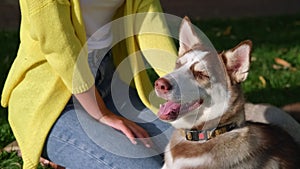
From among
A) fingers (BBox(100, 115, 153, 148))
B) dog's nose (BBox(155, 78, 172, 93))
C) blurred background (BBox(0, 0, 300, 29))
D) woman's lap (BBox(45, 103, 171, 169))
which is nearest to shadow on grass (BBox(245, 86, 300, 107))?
fingers (BBox(100, 115, 153, 148))

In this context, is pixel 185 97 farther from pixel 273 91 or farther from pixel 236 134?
pixel 273 91

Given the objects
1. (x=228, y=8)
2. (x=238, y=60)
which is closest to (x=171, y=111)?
(x=238, y=60)

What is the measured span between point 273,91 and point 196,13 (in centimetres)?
326

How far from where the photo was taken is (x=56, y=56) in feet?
9.43

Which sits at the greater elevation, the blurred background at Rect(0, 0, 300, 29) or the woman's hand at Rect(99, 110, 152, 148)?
the woman's hand at Rect(99, 110, 152, 148)

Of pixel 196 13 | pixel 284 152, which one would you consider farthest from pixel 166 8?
pixel 284 152

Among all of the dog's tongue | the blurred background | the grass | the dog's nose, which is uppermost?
the dog's nose

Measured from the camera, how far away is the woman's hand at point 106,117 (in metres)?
3.00

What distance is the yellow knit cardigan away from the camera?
285 cm

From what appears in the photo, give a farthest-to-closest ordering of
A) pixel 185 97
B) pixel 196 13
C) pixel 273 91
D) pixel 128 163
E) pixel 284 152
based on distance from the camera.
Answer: pixel 196 13, pixel 273 91, pixel 128 163, pixel 284 152, pixel 185 97

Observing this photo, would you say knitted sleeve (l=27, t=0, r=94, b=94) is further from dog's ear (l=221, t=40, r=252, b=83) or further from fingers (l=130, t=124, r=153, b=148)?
dog's ear (l=221, t=40, r=252, b=83)

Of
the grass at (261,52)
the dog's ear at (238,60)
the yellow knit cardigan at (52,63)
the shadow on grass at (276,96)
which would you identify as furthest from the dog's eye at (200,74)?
the shadow on grass at (276,96)

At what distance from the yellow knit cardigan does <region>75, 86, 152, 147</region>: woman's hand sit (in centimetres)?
7

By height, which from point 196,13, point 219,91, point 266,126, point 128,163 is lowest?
point 196,13
